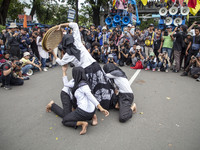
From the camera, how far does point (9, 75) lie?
16.0ft

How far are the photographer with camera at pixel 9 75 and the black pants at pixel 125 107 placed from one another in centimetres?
355

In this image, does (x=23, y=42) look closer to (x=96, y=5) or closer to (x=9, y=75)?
(x=9, y=75)

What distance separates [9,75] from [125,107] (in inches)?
150

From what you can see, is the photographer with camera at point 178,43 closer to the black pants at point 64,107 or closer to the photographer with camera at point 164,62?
the photographer with camera at point 164,62

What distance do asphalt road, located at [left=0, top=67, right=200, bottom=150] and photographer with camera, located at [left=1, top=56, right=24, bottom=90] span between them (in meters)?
0.36

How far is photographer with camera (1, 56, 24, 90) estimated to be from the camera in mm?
4793

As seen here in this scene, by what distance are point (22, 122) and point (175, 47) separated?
21.6 feet

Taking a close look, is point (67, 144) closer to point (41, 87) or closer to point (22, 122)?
point (22, 122)

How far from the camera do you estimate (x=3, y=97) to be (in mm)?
4246

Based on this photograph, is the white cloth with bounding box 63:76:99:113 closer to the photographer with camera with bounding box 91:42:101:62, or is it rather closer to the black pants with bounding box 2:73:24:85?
the black pants with bounding box 2:73:24:85

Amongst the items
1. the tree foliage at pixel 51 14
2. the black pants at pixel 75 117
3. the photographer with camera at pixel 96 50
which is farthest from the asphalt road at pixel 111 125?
the tree foliage at pixel 51 14

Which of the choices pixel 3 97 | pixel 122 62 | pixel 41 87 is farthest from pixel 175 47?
pixel 3 97

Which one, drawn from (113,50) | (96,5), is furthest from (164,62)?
(96,5)

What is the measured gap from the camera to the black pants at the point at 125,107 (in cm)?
307
